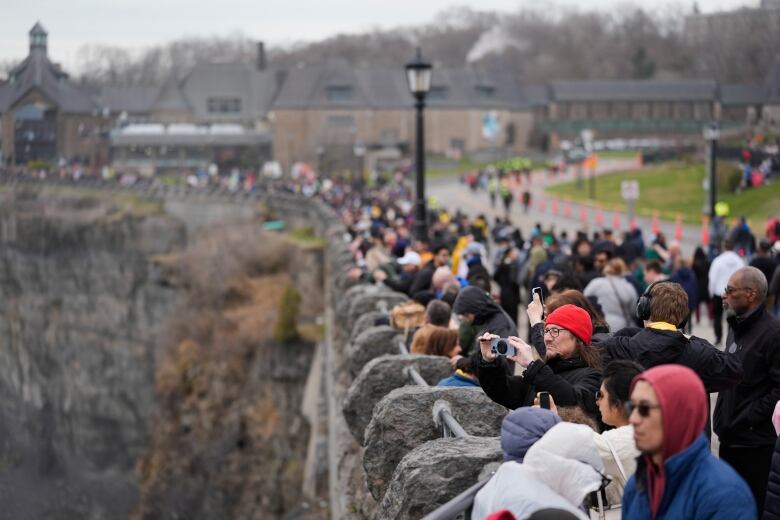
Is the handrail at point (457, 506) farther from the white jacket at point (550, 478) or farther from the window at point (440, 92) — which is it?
the window at point (440, 92)

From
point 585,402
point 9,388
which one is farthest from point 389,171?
point 585,402

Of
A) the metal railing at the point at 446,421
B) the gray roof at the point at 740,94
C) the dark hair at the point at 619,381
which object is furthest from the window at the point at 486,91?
the dark hair at the point at 619,381

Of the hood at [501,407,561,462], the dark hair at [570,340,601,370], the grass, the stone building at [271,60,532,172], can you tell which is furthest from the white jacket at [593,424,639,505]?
the stone building at [271,60,532,172]

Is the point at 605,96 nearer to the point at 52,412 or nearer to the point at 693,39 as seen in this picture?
the point at 693,39

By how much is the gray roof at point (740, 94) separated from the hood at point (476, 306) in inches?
4244

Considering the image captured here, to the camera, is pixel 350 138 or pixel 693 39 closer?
pixel 350 138

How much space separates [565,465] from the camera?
4762mm

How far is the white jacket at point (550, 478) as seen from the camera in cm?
467

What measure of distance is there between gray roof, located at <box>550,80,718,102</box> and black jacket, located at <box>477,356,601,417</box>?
114m

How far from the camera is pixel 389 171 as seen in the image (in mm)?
93875

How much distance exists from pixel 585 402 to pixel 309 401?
90.5ft

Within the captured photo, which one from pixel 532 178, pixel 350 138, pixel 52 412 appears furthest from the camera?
pixel 350 138

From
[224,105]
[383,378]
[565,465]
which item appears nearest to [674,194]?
[383,378]

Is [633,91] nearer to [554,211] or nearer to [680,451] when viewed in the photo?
[554,211]
